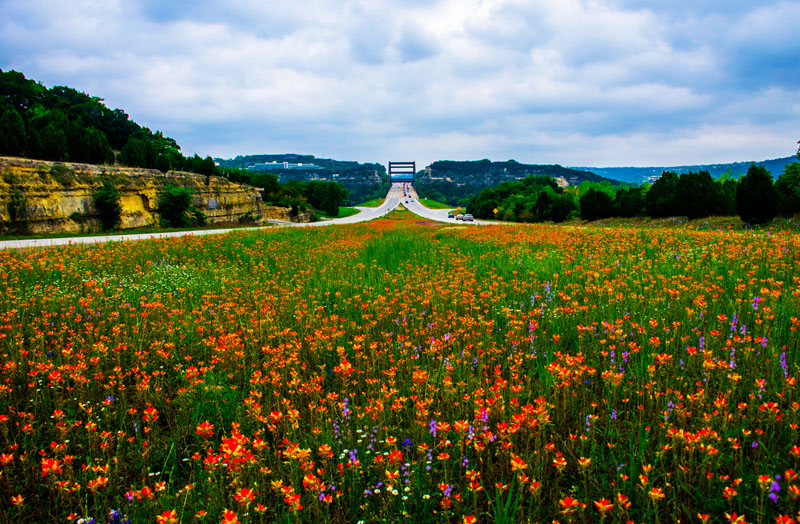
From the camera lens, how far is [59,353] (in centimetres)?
353

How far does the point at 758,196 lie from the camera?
19344 millimetres

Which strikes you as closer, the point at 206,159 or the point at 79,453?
the point at 79,453

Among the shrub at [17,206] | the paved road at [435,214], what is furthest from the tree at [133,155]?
the paved road at [435,214]

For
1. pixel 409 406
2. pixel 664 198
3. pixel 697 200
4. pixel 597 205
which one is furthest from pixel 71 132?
pixel 697 200

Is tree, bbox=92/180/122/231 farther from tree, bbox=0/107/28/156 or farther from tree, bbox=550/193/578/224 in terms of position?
tree, bbox=550/193/578/224

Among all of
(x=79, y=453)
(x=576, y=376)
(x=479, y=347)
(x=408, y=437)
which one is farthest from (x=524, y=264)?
(x=79, y=453)

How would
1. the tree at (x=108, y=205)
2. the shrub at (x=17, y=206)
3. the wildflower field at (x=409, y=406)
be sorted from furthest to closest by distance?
the tree at (x=108, y=205) < the shrub at (x=17, y=206) < the wildflower field at (x=409, y=406)

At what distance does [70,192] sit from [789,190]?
45.8 metres

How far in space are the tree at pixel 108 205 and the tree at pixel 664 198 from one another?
4125 cm

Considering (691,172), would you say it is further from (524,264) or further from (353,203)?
(353,203)

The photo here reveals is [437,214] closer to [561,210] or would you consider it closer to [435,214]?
[435,214]

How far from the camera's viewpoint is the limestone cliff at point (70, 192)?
2100 centimetres

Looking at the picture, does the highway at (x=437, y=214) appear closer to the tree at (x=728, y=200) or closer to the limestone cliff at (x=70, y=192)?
the tree at (x=728, y=200)

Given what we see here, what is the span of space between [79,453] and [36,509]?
39 cm
